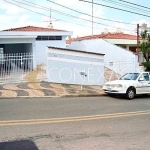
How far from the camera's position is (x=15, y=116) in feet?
25.4

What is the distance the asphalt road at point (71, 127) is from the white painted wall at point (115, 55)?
10743 millimetres

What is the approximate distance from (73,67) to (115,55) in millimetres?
7170

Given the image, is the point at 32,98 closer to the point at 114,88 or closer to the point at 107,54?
the point at 114,88

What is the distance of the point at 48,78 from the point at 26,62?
205 centimetres

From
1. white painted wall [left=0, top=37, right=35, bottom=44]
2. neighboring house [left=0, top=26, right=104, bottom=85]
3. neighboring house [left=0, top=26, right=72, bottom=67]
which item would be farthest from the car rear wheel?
Result: white painted wall [left=0, top=37, right=35, bottom=44]

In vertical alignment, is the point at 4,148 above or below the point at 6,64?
below

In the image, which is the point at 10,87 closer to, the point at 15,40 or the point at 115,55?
the point at 15,40

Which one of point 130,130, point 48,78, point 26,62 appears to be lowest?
point 130,130

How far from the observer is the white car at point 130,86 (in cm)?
1284

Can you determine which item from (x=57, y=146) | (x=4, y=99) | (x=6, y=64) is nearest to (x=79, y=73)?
(x=6, y=64)

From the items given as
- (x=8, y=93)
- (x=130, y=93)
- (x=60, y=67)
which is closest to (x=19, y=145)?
(x=8, y=93)

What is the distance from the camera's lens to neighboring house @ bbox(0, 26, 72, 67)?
20.1 meters

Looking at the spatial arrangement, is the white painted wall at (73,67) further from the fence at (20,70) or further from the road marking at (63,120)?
the road marking at (63,120)

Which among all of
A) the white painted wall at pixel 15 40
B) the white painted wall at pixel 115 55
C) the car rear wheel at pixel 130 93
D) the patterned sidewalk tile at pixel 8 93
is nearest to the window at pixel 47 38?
the white painted wall at pixel 15 40
